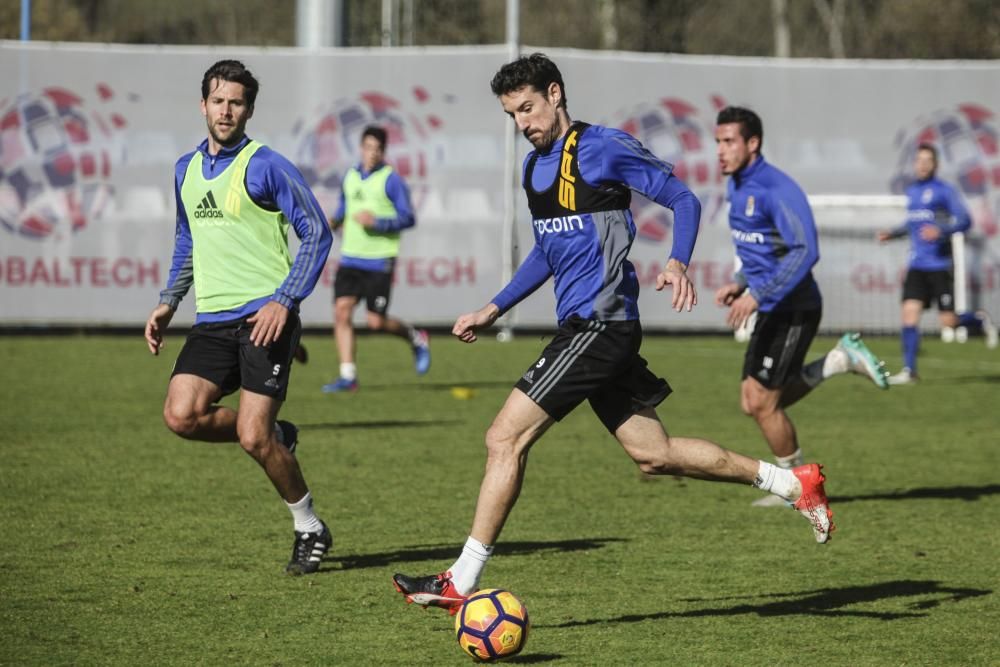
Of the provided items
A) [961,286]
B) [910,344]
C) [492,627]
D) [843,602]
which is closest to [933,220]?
[910,344]

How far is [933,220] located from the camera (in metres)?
16.8

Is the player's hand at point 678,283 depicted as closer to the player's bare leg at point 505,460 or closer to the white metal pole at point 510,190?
the player's bare leg at point 505,460

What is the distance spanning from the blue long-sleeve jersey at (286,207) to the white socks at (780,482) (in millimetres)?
2061

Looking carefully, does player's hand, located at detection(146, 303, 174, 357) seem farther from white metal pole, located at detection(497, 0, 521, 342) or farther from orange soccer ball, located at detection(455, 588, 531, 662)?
white metal pole, located at detection(497, 0, 521, 342)

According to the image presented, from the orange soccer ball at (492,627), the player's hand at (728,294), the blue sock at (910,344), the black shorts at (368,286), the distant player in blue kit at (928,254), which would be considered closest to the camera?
the orange soccer ball at (492,627)

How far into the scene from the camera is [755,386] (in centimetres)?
912

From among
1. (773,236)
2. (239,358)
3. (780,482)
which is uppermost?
(773,236)

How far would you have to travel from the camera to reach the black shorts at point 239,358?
7020 millimetres

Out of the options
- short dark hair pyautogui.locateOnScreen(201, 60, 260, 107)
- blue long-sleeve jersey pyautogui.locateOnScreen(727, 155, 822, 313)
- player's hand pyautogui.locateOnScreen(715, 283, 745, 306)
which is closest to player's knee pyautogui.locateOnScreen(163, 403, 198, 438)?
short dark hair pyautogui.locateOnScreen(201, 60, 260, 107)

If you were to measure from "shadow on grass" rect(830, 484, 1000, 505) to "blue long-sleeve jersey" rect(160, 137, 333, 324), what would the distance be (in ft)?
12.6

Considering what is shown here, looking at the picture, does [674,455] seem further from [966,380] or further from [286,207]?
[966,380]

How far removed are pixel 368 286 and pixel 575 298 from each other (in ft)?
28.9

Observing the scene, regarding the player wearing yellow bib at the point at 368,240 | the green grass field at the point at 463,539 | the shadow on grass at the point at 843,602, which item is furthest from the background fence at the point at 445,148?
the shadow on grass at the point at 843,602

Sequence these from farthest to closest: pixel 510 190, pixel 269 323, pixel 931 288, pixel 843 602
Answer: pixel 510 190 < pixel 931 288 < pixel 269 323 < pixel 843 602
